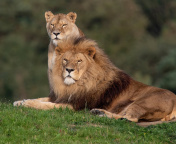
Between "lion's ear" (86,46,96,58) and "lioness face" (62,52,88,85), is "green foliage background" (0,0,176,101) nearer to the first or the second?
"lion's ear" (86,46,96,58)

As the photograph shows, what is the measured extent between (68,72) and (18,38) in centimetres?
3394

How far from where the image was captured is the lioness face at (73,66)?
8117 millimetres

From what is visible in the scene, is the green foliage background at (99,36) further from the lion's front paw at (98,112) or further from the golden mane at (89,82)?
the lion's front paw at (98,112)

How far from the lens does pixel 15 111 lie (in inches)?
290

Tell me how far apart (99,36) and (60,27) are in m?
32.9

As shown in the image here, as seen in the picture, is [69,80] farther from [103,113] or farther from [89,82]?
[103,113]

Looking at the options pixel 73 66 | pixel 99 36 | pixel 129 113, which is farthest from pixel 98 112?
pixel 99 36

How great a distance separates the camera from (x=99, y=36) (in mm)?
43250

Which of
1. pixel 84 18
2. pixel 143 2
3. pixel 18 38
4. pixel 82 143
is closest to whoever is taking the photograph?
pixel 82 143

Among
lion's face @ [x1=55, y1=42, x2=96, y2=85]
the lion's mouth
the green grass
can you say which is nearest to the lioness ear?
lion's face @ [x1=55, y1=42, x2=96, y2=85]

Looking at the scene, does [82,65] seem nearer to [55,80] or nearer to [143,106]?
[55,80]

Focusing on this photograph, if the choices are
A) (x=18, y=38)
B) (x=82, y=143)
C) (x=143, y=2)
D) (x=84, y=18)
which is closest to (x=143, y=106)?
(x=82, y=143)

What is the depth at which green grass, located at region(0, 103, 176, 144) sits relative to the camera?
6.42 meters

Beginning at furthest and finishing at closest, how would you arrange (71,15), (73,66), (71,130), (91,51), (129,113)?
(71,15) < (91,51) < (73,66) < (129,113) < (71,130)
